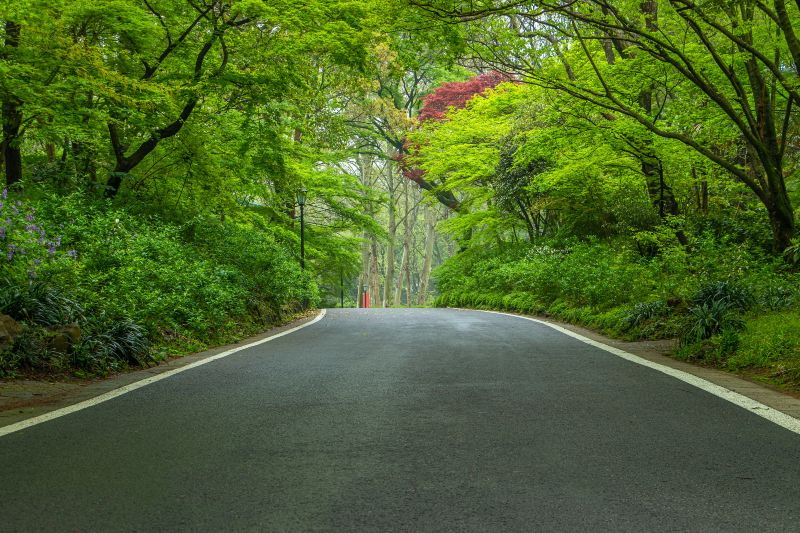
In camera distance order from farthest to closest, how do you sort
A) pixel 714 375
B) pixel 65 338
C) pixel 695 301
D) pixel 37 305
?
pixel 695 301 → pixel 37 305 → pixel 65 338 → pixel 714 375

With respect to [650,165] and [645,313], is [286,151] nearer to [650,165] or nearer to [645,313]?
[650,165]

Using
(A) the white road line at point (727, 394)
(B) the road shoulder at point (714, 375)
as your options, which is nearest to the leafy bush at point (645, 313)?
(B) the road shoulder at point (714, 375)

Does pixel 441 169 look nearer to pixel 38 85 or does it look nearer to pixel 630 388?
pixel 38 85

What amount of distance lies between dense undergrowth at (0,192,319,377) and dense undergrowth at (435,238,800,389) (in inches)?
258

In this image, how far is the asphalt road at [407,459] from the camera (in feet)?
9.61

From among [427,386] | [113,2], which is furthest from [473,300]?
[427,386]

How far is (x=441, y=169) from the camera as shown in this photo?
25.0 meters

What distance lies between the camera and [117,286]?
891cm

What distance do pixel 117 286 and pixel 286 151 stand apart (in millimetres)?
7225

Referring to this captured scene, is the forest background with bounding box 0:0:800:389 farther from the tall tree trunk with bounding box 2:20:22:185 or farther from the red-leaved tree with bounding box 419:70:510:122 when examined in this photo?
the red-leaved tree with bounding box 419:70:510:122

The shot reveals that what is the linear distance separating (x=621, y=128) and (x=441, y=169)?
503 inches

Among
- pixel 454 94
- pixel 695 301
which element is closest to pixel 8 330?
pixel 695 301

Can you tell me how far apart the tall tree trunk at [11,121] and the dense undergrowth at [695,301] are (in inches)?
397

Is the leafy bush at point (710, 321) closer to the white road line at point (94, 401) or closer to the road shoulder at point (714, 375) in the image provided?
the road shoulder at point (714, 375)
